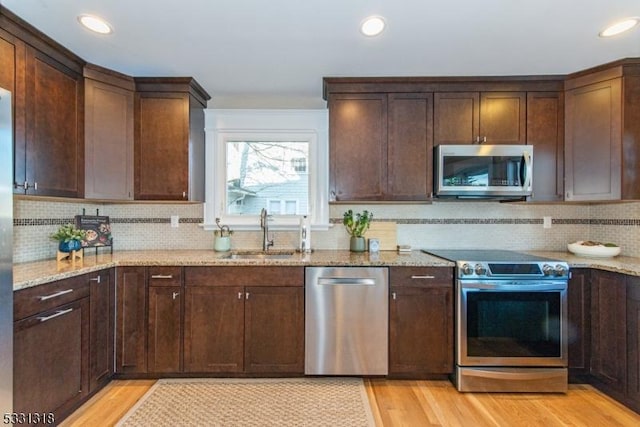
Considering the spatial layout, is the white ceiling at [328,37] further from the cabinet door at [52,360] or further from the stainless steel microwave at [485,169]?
the cabinet door at [52,360]

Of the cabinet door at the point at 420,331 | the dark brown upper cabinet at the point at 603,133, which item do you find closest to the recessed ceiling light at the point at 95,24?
the cabinet door at the point at 420,331

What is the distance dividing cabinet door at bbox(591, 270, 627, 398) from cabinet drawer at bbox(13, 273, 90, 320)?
11.3 ft

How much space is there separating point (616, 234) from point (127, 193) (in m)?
4.09

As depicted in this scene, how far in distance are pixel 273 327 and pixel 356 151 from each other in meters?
1.53

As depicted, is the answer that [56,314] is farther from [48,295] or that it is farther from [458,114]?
[458,114]

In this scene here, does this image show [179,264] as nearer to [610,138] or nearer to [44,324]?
[44,324]

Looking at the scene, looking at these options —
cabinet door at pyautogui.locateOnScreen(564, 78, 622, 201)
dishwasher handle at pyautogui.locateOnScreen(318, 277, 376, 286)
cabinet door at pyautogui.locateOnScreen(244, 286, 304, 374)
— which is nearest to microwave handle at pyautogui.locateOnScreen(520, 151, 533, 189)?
cabinet door at pyautogui.locateOnScreen(564, 78, 622, 201)

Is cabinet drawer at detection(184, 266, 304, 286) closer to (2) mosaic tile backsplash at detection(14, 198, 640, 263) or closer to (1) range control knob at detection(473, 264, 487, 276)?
(2) mosaic tile backsplash at detection(14, 198, 640, 263)

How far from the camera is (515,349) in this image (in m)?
2.35

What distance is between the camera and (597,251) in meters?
2.67

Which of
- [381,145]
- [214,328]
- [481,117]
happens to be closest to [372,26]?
[381,145]

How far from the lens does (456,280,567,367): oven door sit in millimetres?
2342

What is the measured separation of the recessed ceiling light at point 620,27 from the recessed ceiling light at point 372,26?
1.36 m

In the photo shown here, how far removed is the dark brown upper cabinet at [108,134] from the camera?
2.48 metres
